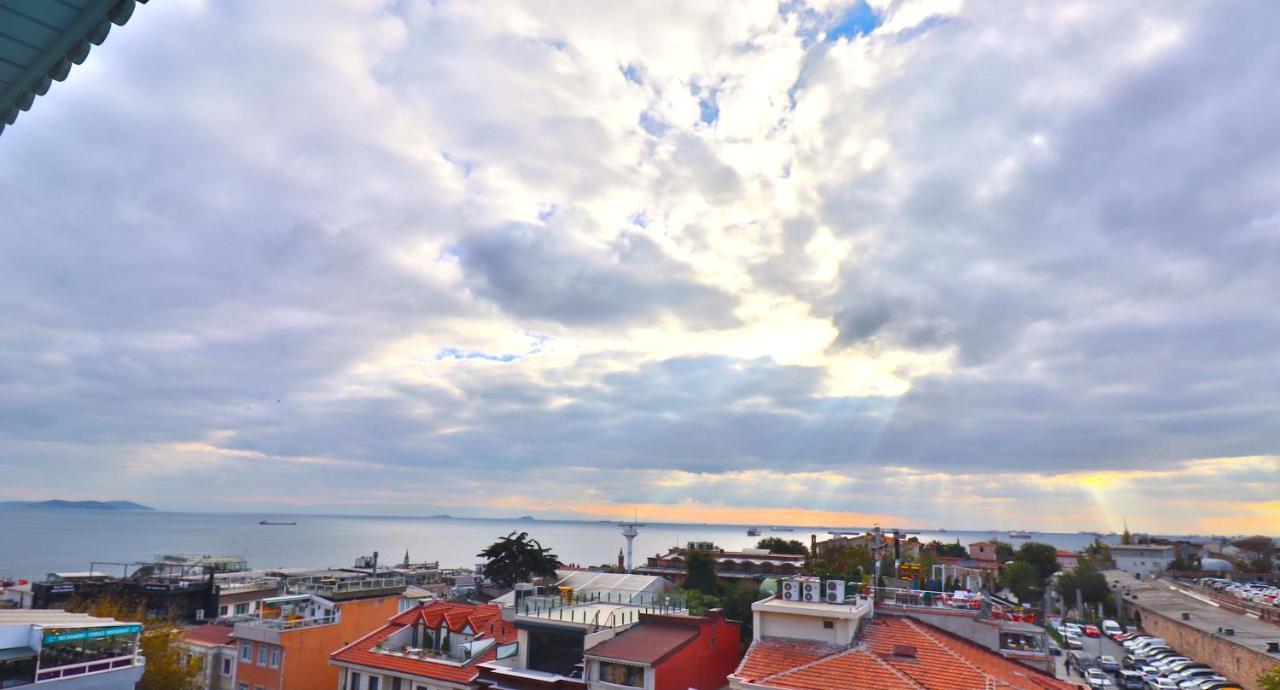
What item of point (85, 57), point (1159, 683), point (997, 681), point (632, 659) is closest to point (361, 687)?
point (632, 659)

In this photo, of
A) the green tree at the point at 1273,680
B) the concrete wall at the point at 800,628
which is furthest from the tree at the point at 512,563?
the green tree at the point at 1273,680

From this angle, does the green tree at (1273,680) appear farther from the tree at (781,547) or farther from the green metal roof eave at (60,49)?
the tree at (781,547)

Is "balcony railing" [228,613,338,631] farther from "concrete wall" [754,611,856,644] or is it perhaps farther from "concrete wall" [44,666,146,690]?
"concrete wall" [754,611,856,644]

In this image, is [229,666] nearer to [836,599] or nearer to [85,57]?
[836,599]

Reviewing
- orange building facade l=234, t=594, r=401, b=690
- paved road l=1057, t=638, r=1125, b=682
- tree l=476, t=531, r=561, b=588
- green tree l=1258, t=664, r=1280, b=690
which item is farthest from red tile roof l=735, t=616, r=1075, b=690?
tree l=476, t=531, r=561, b=588

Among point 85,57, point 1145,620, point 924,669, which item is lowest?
point 1145,620

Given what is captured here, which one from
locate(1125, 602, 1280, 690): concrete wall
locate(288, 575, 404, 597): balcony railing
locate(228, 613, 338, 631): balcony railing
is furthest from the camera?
locate(288, 575, 404, 597): balcony railing

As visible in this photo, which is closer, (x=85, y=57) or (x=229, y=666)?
(x=85, y=57)
